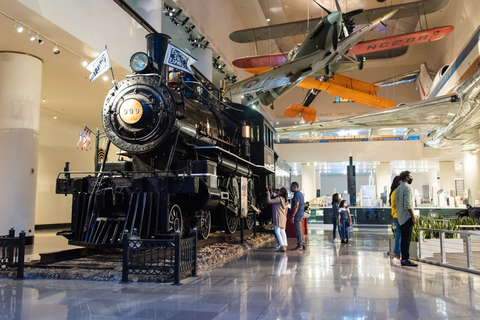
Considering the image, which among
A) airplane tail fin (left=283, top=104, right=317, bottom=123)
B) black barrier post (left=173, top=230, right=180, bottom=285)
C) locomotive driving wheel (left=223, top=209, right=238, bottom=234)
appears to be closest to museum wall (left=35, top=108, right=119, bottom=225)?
airplane tail fin (left=283, top=104, right=317, bottom=123)

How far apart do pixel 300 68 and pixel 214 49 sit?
608 cm

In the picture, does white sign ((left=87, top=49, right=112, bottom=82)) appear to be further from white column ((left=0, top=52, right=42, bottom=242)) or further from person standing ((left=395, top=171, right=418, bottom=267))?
person standing ((left=395, top=171, right=418, bottom=267))

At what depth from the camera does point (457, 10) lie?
15.6 metres

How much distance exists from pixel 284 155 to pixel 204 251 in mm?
17994

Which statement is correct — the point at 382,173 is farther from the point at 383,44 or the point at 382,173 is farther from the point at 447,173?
the point at 383,44

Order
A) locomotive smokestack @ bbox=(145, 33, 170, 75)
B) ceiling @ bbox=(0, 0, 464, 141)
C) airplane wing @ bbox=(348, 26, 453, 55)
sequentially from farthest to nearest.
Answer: airplane wing @ bbox=(348, 26, 453, 55) → ceiling @ bbox=(0, 0, 464, 141) → locomotive smokestack @ bbox=(145, 33, 170, 75)

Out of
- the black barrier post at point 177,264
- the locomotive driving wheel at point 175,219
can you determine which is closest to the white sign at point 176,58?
the locomotive driving wheel at point 175,219

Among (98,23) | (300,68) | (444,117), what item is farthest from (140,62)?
(444,117)

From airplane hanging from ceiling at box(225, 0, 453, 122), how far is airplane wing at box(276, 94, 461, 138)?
1.57 meters

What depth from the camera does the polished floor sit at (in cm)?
317

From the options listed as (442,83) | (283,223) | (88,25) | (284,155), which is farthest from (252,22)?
(283,223)

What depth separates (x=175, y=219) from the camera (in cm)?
613

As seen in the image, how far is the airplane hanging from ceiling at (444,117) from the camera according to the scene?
31.6 feet

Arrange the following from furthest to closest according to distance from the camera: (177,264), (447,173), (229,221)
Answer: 1. (447,173)
2. (229,221)
3. (177,264)
